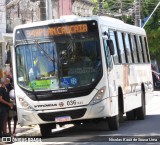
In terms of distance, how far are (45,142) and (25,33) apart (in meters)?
3.22

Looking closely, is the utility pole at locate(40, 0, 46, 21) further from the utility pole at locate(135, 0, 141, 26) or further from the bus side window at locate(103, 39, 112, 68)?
the utility pole at locate(135, 0, 141, 26)

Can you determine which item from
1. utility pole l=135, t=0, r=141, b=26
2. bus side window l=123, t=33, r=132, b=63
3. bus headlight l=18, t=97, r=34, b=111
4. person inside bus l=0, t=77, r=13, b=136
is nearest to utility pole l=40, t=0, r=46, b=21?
bus side window l=123, t=33, r=132, b=63

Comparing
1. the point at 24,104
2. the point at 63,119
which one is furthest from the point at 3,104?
the point at 63,119

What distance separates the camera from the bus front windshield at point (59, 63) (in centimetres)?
1560

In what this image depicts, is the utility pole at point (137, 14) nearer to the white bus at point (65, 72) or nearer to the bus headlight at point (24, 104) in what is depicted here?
the white bus at point (65, 72)

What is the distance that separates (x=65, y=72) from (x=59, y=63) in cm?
29

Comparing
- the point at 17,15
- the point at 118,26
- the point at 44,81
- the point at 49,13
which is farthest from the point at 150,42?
the point at 44,81

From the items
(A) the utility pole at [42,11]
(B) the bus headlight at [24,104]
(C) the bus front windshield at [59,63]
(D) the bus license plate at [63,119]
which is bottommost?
(D) the bus license plate at [63,119]

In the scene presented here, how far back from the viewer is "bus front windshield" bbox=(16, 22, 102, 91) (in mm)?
15602

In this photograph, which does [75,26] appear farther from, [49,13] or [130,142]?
[49,13]

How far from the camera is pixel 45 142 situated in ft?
48.7

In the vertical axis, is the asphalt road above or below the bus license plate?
below

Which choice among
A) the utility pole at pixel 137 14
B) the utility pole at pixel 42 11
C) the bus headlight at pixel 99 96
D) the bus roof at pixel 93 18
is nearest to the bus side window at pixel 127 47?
the bus roof at pixel 93 18

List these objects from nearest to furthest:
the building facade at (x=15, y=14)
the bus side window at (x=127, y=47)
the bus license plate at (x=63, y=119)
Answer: the bus license plate at (x=63, y=119) → the bus side window at (x=127, y=47) → the building facade at (x=15, y=14)
